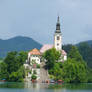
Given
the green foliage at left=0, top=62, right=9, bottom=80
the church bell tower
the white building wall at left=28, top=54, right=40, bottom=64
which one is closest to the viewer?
the green foliage at left=0, top=62, right=9, bottom=80

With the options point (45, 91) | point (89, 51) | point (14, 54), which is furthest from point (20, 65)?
point (89, 51)

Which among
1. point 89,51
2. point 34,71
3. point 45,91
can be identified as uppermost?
point 89,51

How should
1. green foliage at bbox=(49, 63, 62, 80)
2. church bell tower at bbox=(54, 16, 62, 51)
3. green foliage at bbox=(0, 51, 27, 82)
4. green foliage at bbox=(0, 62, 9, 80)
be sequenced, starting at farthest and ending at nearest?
1. church bell tower at bbox=(54, 16, 62, 51)
2. green foliage at bbox=(0, 62, 9, 80)
3. green foliage at bbox=(0, 51, 27, 82)
4. green foliage at bbox=(49, 63, 62, 80)

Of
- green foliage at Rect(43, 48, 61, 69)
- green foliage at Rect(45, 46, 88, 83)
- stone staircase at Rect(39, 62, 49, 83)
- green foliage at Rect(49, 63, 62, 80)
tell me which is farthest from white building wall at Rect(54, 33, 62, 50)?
green foliage at Rect(49, 63, 62, 80)

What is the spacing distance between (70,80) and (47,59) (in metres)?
10.7

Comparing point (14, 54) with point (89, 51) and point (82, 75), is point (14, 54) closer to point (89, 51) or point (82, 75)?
point (82, 75)

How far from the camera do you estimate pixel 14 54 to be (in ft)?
374

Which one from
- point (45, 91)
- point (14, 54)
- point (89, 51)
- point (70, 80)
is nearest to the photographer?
point (45, 91)

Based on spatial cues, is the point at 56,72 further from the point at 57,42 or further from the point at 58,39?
the point at 58,39

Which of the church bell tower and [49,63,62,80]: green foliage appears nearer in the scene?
[49,63,62,80]: green foliage

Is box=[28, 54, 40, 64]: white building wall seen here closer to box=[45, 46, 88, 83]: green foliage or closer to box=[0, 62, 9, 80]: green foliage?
box=[45, 46, 88, 83]: green foliage

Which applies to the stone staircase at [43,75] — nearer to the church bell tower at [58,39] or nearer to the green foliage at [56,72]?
Answer: the green foliage at [56,72]

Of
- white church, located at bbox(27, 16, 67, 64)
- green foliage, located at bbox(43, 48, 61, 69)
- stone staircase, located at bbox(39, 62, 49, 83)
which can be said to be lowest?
stone staircase, located at bbox(39, 62, 49, 83)

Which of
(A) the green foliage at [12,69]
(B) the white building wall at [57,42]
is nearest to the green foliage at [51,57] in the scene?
(A) the green foliage at [12,69]
